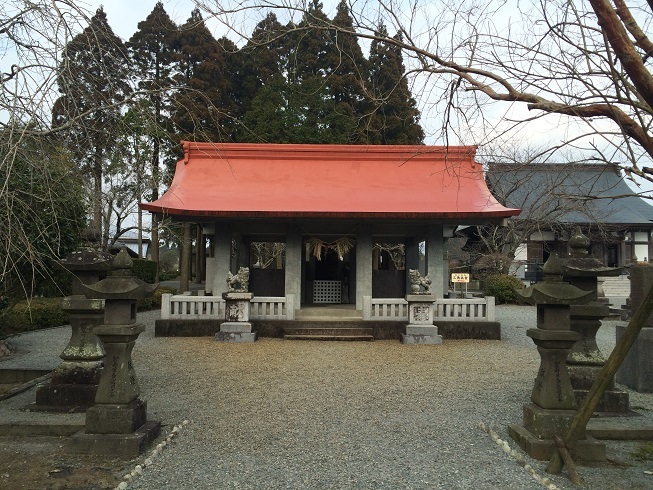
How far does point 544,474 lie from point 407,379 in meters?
3.54

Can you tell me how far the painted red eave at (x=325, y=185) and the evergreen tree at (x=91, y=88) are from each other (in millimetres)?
7154

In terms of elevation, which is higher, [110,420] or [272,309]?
[272,309]

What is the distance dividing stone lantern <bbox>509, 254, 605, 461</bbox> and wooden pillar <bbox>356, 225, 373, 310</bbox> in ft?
27.1

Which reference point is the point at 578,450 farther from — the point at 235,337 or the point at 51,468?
the point at 235,337

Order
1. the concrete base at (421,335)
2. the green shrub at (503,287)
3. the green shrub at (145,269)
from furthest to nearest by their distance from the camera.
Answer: the green shrub at (145,269) < the green shrub at (503,287) < the concrete base at (421,335)

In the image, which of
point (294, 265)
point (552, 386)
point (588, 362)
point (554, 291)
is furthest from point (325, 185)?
point (552, 386)

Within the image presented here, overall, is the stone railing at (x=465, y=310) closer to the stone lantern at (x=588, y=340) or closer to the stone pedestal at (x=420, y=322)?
the stone pedestal at (x=420, y=322)

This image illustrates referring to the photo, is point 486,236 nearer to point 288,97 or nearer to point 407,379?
point 288,97

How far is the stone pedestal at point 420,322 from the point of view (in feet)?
35.5

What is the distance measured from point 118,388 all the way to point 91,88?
8.87 feet

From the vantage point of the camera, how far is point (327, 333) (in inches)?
448

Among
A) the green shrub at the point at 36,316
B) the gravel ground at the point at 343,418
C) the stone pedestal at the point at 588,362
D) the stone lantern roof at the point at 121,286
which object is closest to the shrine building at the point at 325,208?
the gravel ground at the point at 343,418

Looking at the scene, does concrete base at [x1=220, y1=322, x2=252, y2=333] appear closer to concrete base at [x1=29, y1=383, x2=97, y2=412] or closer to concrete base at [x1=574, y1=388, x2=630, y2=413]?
concrete base at [x1=29, y1=383, x2=97, y2=412]

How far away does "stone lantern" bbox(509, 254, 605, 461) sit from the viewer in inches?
165
